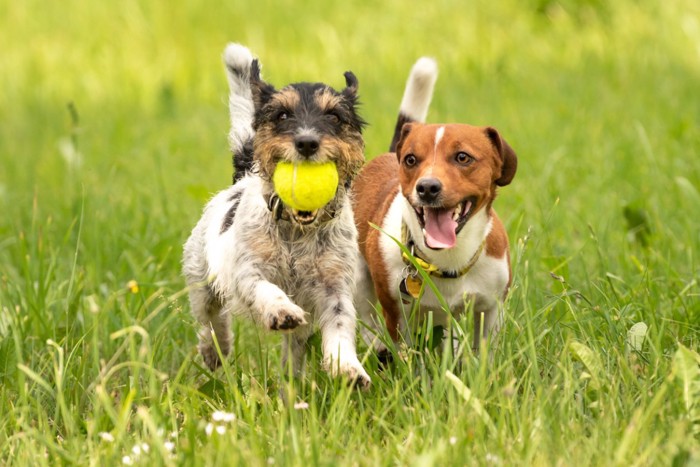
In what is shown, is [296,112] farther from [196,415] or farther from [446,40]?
[446,40]

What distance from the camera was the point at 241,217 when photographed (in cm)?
409

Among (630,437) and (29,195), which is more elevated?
(630,437)

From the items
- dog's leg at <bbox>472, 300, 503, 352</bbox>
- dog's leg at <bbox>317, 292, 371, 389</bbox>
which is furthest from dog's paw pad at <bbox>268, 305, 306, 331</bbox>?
dog's leg at <bbox>472, 300, 503, 352</bbox>

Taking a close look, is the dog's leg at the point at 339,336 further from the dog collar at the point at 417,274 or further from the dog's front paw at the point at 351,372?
the dog collar at the point at 417,274

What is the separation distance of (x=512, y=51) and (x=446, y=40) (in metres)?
0.68

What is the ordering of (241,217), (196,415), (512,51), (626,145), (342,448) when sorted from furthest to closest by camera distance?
(512,51) → (626,145) → (241,217) → (196,415) → (342,448)

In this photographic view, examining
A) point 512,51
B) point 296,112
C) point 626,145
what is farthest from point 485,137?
point 512,51

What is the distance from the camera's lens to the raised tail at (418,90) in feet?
16.7

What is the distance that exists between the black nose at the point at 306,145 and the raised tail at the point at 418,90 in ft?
4.66

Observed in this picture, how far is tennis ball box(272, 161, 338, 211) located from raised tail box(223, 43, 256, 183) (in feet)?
2.51

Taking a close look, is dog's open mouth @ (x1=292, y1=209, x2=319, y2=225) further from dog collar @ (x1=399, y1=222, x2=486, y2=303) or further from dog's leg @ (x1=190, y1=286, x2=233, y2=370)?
dog's leg @ (x1=190, y1=286, x2=233, y2=370)

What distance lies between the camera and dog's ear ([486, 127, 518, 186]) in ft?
13.9

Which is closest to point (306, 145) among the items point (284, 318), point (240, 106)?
point (284, 318)

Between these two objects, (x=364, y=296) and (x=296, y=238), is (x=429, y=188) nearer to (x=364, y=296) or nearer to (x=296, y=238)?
(x=296, y=238)
